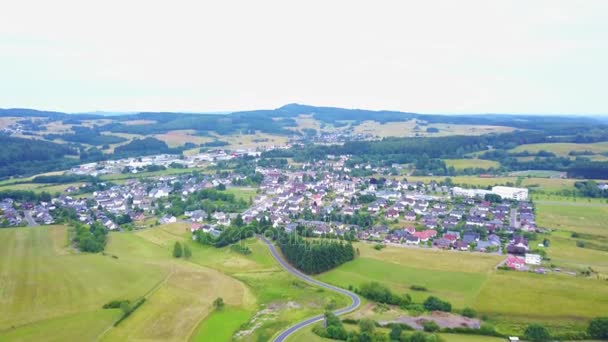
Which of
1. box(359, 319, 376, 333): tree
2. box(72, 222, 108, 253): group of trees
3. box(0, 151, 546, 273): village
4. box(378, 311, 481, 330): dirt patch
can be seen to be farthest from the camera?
box(0, 151, 546, 273): village

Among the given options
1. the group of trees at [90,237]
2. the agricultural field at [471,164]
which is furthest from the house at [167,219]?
the agricultural field at [471,164]

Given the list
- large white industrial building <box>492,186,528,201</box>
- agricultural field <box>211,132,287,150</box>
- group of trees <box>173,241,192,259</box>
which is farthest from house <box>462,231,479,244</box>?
agricultural field <box>211,132,287,150</box>

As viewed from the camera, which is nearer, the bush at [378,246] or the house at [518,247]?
the house at [518,247]

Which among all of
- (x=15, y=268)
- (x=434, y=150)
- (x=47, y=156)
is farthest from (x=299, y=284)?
(x=47, y=156)

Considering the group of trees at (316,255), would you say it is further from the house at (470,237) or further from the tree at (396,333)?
the house at (470,237)

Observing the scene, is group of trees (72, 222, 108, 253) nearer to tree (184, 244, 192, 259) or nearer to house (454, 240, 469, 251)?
tree (184, 244, 192, 259)
